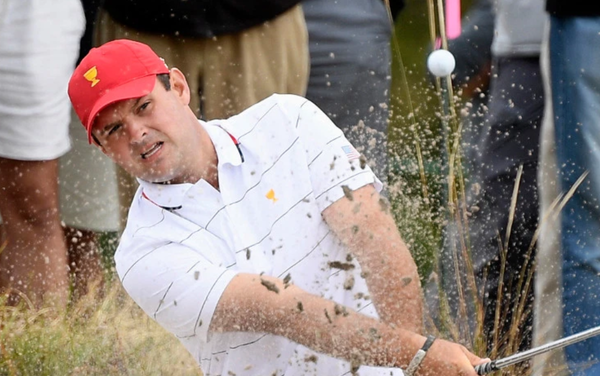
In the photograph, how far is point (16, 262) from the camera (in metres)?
3.93

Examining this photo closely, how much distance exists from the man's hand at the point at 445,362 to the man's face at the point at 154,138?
0.65 m

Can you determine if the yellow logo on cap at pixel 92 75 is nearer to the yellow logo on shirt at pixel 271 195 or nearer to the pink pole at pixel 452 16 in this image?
the yellow logo on shirt at pixel 271 195

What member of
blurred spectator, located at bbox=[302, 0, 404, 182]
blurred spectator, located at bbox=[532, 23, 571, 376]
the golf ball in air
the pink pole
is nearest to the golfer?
blurred spectator, located at bbox=[302, 0, 404, 182]

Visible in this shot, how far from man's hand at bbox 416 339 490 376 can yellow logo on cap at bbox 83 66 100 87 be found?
94 centimetres

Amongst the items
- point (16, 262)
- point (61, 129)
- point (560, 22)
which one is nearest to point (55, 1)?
point (61, 129)

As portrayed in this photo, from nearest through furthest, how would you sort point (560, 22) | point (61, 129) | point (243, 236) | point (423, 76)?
1. point (243, 236)
2. point (560, 22)
3. point (61, 129)
4. point (423, 76)

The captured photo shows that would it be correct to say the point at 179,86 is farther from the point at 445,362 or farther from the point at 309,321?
the point at 445,362

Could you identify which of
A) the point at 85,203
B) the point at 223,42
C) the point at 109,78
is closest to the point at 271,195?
the point at 109,78

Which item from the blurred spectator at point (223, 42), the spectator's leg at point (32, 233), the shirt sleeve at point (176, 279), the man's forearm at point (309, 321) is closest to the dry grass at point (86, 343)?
the spectator's leg at point (32, 233)

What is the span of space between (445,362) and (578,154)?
3.72 ft

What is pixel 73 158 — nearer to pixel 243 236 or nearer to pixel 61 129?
pixel 61 129

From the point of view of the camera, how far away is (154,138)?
296cm

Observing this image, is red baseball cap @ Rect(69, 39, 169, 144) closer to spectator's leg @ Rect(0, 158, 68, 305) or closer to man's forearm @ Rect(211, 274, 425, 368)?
man's forearm @ Rect(211, 274, 425, 368)

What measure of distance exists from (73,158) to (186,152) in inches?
48.3
